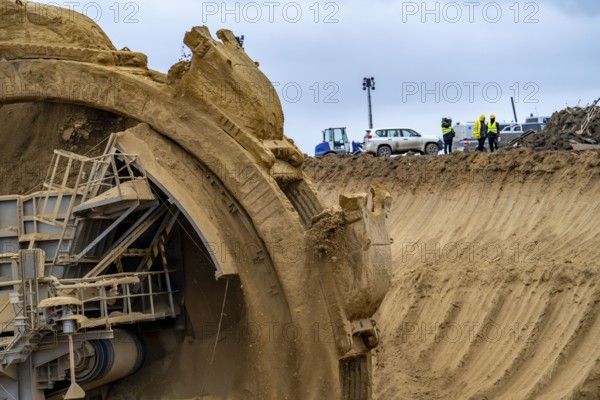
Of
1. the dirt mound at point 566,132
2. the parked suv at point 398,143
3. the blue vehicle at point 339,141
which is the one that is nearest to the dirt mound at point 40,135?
the dirt mound at point 566,132

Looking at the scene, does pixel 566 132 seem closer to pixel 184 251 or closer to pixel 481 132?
pixel 481 132

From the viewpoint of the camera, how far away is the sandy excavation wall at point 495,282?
1780 cm

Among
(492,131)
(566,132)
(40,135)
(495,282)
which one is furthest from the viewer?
(492,131)

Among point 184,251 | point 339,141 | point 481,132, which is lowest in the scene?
point 184,251

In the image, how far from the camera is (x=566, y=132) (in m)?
24.6

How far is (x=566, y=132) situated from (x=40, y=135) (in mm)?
13711

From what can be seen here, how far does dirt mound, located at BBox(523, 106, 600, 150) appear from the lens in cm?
2406

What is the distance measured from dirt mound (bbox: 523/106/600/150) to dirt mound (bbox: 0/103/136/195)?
1256cm

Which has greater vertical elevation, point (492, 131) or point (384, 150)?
point (384, 150)

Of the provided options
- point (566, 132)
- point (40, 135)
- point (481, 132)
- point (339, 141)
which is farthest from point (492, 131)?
point (40, 135)

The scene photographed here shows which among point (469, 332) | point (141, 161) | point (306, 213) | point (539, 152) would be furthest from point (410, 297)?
point (141, 161)

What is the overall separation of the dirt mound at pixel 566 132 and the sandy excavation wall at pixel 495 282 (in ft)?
6.54

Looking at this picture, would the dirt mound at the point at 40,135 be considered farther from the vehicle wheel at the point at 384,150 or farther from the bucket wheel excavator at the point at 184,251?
the vehicle wheel at the point at 384,150

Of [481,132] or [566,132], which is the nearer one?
[566,132]
